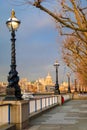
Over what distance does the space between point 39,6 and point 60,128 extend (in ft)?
27.4

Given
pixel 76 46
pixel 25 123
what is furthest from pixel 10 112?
pixel 76 46

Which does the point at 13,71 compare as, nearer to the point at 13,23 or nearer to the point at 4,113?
the point at 13,23

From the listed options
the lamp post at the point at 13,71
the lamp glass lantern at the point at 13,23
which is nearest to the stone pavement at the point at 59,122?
the lamp post at the point at 13,71

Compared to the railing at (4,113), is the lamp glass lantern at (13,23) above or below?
above

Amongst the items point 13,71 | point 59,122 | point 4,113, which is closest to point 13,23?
point 13,71

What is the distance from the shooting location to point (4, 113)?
17.2 m

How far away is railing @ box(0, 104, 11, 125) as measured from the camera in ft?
55.4

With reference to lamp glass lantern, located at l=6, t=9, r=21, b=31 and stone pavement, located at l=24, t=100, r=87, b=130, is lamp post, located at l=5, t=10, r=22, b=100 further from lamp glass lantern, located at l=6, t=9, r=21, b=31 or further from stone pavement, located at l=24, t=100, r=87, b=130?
stone pavement, located at l=24, t=100, r=87, b=130

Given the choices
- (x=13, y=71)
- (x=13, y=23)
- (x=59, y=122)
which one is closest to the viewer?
(x=13, y=23)

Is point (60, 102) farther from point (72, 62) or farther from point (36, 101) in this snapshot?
point (36, 101)

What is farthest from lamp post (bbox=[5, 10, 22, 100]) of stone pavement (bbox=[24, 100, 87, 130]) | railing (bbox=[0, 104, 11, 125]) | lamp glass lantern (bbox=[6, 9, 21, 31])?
stone pavement (bbox=[24, 100, 87, 130])

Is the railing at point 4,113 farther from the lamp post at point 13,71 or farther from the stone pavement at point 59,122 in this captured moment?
the stone pavement at point 59,122

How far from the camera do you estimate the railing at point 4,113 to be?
16.9 metres

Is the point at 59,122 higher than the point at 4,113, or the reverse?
the point at 4,113
